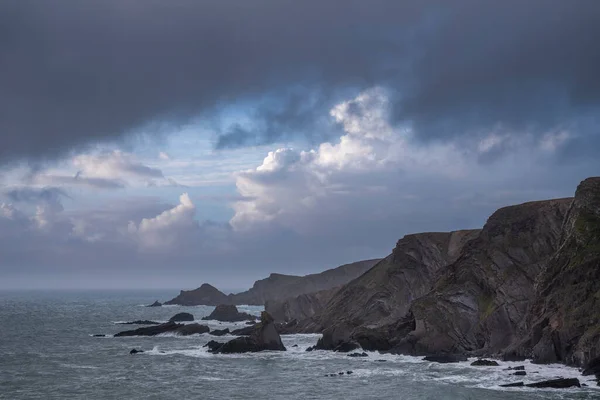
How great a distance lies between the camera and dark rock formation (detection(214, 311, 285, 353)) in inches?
3708

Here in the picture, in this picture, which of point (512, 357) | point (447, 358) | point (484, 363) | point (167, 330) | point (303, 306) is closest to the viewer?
point (484, 363)

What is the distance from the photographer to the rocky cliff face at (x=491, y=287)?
8288 centimetres

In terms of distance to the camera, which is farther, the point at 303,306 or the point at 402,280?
the point at 303,306

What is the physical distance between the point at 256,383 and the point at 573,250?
1521 inches

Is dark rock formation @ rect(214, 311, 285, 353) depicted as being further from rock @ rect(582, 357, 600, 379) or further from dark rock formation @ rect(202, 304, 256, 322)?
dark rock formation @ rect(202, 304, 256, 322)

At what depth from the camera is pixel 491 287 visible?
284 feet

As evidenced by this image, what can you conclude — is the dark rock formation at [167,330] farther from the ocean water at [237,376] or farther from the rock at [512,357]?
the rock at [512,357]

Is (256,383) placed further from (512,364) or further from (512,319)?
(512,319)

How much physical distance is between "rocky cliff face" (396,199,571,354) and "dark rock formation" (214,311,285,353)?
63.8ft

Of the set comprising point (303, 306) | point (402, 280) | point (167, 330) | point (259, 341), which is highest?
point (402, 280)

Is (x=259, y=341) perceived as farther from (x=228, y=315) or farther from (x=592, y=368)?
(x=228, y=315)

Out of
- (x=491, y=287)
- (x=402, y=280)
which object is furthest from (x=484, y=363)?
(x=402, y=280)

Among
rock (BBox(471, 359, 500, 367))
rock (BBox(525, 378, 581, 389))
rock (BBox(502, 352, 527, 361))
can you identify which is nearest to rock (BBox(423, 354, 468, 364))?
rock (BBox(471, 359, 500, 367))

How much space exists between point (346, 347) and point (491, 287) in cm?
2261
